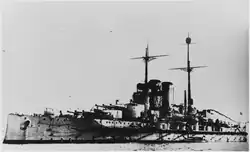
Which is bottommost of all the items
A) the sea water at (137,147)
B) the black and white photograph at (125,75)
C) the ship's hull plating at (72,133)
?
the sea water at (137,147)

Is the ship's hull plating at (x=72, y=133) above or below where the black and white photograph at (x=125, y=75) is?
below

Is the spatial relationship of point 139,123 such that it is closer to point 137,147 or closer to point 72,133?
point 137,147

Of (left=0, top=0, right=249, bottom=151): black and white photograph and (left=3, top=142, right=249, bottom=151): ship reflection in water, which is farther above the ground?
(left=0, top=0, right=249, bottom=151): black and white photograph

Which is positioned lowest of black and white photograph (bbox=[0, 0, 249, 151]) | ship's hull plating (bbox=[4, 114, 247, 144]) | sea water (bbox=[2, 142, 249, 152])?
sea water (bbox=[2, 142, 249, 152])

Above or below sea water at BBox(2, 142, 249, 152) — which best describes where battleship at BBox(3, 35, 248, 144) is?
above

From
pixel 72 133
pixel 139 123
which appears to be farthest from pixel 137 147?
pixel 72 133

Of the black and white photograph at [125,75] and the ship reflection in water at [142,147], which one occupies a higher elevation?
the black and white photograph at [125,75]
